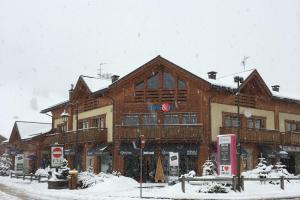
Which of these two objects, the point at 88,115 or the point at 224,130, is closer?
the point at 224,130

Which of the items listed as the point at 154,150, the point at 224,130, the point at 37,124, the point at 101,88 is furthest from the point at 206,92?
the point at 37,124

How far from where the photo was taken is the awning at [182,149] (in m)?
36.6

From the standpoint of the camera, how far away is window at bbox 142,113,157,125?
37969 millimetres

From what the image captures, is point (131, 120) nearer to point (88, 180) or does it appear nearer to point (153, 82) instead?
point (153, 82)

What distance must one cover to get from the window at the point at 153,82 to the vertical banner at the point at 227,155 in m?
12.0

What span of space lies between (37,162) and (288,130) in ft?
89.8

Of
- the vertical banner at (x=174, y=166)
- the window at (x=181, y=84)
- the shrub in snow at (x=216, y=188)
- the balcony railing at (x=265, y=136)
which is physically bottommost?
the shrub in snow at (x=216, y=188)

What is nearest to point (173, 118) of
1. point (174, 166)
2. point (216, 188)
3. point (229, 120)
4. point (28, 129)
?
point (229, 120)

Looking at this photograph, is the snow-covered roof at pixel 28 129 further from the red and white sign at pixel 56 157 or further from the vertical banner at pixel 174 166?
the vertical banner at pixel 174 166

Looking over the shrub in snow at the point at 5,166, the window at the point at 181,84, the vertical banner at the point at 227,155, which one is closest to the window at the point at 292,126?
the window at the point at 181,84

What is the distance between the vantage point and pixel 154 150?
121 ft

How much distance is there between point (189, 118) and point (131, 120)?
15.6ft

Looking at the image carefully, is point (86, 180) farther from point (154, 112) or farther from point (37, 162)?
point (37, 162)

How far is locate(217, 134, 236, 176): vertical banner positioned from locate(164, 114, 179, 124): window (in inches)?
408
